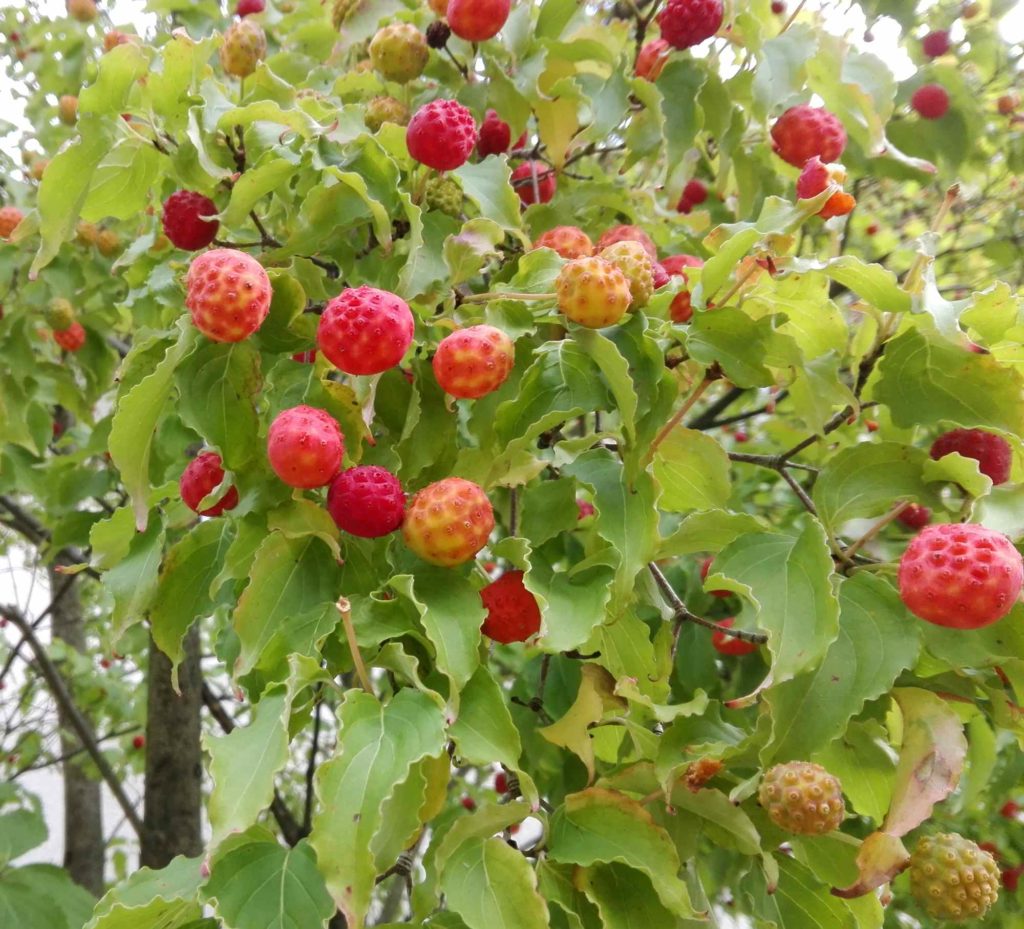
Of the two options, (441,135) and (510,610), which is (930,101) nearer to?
(441,135)

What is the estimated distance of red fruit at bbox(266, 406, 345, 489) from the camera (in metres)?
0.79

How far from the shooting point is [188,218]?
99 cm

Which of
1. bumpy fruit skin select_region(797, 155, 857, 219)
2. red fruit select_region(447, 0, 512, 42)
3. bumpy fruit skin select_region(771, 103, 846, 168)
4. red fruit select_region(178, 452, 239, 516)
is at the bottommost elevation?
red fruit select_region(178, 452, 239, 516)

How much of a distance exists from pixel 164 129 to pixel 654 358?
2.03 feet

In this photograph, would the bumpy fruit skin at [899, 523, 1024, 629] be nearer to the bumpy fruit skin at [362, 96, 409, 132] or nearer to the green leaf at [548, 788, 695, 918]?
the green leaf at [548, 788, 695, 918]

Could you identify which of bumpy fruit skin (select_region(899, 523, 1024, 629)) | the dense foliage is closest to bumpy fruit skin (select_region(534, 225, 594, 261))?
the dense foliage

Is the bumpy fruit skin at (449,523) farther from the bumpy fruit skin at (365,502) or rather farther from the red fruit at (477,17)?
the red fruit at (477,17)

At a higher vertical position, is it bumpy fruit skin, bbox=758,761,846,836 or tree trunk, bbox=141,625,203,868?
bumpy fruit skin, bbox=758,761,846,836

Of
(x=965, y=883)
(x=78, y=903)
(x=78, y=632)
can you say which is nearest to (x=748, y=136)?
(x=965, y=883)

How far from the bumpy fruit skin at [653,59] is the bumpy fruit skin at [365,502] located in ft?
2.59

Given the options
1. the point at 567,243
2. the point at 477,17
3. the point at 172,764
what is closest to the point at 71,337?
the point at 172,764

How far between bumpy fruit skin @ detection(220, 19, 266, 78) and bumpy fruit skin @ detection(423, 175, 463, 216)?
33 cm

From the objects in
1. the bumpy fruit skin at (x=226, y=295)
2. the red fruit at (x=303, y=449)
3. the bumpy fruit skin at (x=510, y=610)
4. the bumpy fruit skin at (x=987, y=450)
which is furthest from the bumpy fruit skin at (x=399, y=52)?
the bumpy fruit skin at (x=987, y=450)

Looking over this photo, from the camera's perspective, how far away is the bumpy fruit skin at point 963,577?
0.73 m
